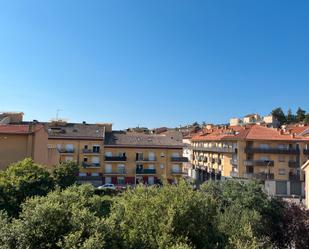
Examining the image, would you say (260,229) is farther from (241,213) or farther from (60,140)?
(60,140)

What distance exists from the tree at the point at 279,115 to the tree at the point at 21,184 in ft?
318

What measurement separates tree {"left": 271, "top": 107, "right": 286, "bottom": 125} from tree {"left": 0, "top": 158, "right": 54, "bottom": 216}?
3812 inches

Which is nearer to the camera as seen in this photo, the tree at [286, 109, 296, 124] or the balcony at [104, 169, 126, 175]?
the balcony at [104, 169, 126, 175]

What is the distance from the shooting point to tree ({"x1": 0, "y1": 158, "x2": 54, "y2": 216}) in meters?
24.0

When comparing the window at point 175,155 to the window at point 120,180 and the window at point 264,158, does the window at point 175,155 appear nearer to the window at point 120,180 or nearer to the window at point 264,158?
the window at point 120,180

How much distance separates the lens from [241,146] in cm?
5753

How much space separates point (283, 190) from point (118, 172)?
26.7 meters

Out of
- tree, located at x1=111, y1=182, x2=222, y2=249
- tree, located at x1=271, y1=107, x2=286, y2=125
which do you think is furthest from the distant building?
tree, located at x1=111, y1=182, x2=222, y2=249

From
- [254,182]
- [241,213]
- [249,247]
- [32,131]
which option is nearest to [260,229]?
[241,213]

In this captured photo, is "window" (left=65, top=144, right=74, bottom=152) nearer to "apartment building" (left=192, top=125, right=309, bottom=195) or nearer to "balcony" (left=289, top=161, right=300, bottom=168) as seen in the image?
"apartment building" (left=192, top=125, right=309, bottom=195)

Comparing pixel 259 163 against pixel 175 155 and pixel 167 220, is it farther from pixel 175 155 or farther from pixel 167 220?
pixel 167 220

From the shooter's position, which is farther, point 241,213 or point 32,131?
point 32,131

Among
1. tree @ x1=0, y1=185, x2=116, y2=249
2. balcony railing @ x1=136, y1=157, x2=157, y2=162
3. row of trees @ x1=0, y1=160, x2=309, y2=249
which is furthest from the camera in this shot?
balcony railing @ x1=136, y1=157, x2=157, y2=162

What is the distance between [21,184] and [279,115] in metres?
102
